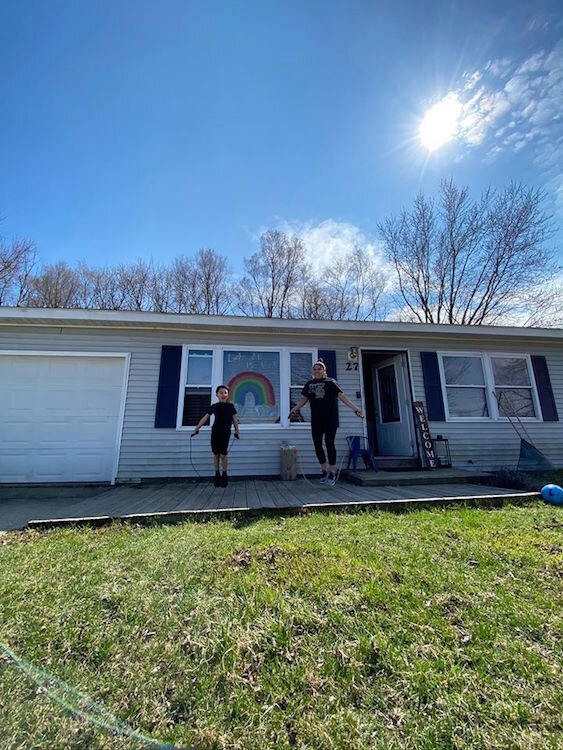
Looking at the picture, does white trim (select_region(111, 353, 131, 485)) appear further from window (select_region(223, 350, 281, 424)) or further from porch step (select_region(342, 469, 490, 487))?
porch step (select_region(342, 469, 490, 487))

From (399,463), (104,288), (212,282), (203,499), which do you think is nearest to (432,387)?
(399,463)

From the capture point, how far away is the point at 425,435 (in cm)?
596

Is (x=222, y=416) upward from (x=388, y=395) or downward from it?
downward

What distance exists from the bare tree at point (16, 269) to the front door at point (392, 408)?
13450 mm

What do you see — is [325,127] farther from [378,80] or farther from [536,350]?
[536,350]

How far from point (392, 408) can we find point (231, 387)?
3.54 m

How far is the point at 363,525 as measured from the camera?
9.32 feet

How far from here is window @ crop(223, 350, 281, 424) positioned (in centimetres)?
575

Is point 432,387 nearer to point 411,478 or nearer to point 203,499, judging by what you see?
→ point 411,478

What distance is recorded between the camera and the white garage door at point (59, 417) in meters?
5.25

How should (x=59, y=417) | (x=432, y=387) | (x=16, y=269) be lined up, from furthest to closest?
1. (x=16, y=269)
2. (x=432, y=387)
3. (x=59, y=417)

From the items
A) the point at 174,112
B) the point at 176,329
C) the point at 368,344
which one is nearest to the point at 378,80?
the point at 174,112

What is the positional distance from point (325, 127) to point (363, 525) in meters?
7.85

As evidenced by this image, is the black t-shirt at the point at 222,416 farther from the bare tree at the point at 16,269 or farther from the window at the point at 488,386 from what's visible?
the bare tree at the point at 16,269
